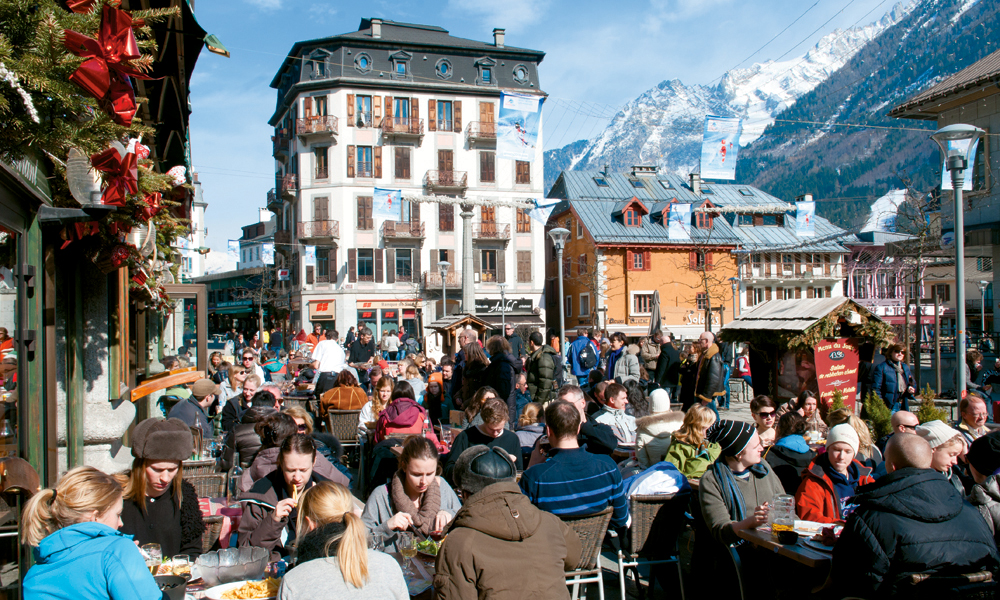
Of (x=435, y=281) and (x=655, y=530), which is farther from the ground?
(x=435, y=281)

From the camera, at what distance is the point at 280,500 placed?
4574mm

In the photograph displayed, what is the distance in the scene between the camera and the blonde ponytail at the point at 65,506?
2.91m

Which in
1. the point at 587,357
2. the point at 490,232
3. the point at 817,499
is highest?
the point at 490,232

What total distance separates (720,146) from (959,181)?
7161 millimetres

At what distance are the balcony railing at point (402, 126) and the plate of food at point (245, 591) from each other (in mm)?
40119

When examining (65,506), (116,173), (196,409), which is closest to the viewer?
(65,506)

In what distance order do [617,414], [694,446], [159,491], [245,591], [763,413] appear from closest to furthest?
[245,591]
[159,491]
[694,446]
[763,413]
[617,414]

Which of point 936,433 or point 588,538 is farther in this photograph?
point 936,433

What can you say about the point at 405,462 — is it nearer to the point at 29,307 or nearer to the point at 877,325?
the point at 29,307

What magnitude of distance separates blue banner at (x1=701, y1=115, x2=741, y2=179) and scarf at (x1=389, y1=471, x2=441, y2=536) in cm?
1273

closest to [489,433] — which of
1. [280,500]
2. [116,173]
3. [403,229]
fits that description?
[280,500]

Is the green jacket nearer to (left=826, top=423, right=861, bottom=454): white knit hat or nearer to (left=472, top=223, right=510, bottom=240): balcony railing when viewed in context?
(left=826, top=423, right=861, bottom=454): white knit hat

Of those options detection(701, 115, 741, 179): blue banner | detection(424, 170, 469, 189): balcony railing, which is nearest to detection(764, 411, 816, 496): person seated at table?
detection(701, 115, 741, 179): blue banner

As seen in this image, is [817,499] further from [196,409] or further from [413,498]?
[196,409]
